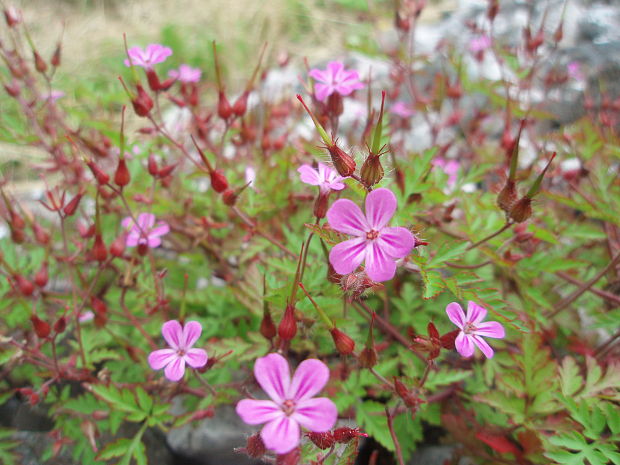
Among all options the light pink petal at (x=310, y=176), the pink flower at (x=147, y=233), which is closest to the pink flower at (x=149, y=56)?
the pink flower at (x=147, y=233)

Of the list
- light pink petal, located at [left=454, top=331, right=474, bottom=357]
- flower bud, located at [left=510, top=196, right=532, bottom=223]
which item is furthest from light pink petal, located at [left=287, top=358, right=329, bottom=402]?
flower bud, located at [left=510, top=196, right=532, bottom=223]

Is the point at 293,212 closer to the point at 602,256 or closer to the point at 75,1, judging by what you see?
the point at 602,256

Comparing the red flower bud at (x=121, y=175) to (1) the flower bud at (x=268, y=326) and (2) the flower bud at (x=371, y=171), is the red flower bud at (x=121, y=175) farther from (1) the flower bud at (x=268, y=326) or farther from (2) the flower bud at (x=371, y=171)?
(2) the flower bud at (x=371, y=171)

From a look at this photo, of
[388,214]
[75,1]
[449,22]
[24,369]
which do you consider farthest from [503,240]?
[75,1]

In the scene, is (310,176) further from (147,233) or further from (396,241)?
(147,233)

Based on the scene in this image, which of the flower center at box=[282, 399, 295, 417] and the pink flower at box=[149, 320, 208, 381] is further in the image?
the pink flower at box=[149, 320, 208, 381]

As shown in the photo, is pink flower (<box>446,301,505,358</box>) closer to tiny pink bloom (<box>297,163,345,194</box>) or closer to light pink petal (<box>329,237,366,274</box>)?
light pink petal (<box>329,237,366,274</box>)
